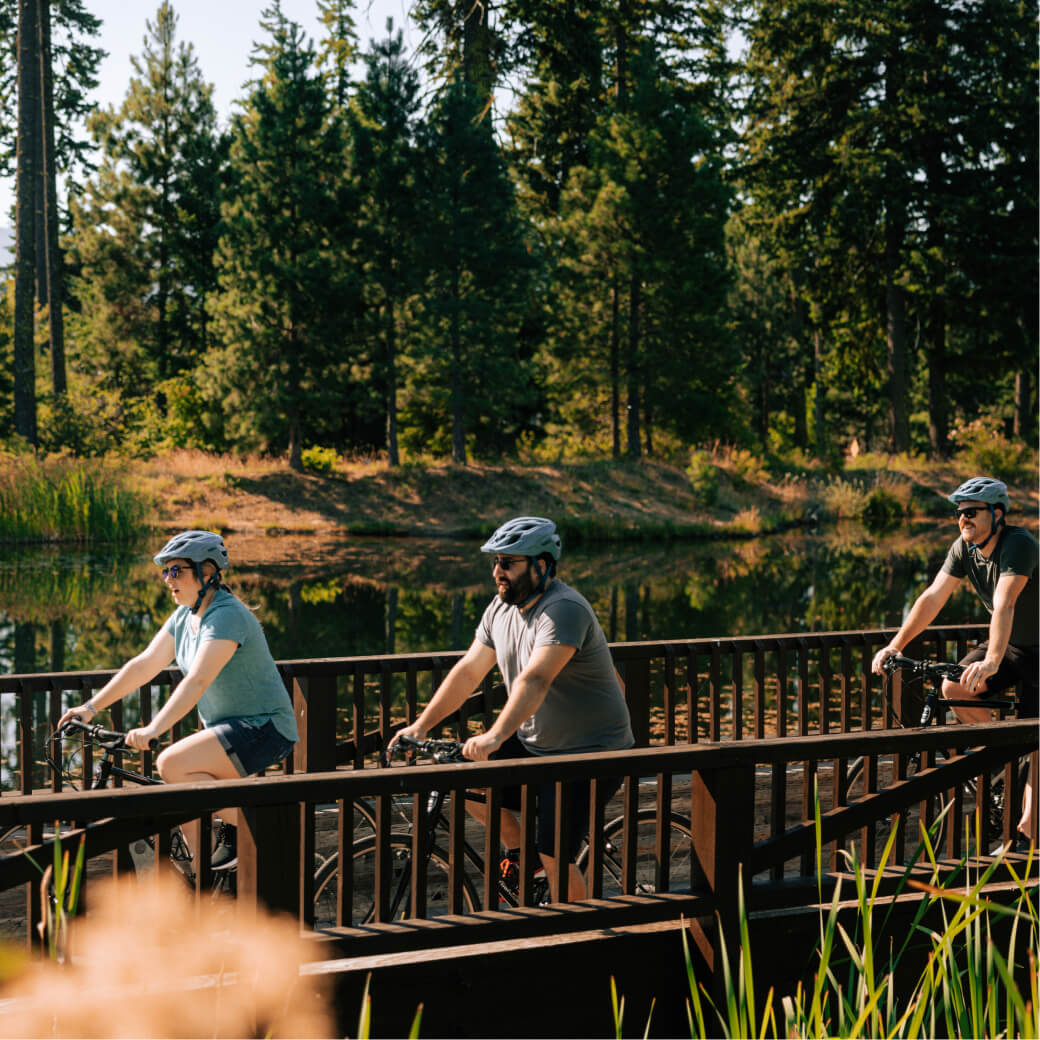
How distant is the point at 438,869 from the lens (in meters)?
6.20

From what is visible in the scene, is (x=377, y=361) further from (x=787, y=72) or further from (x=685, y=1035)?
(x=685, y=1035)

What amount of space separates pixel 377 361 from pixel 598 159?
9.10 metres

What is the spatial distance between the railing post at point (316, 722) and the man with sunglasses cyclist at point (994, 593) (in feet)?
8.87

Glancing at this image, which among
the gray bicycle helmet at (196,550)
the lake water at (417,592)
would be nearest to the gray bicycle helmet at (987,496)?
the gray bicycle helmet at (196,550)

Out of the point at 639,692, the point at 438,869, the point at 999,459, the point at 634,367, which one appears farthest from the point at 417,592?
the point at 999,459

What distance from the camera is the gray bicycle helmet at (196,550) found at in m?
4.98

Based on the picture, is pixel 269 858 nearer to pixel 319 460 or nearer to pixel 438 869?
pixel 438 869

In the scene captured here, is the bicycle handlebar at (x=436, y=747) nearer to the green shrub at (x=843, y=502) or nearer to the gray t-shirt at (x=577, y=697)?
the gray t-shirt at (x=577, y=697)

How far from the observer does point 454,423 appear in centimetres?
3638

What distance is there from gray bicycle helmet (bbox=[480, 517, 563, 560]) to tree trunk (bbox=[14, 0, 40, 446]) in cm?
2481

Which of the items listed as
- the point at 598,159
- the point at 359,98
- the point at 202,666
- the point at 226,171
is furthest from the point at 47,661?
the point at 226,171

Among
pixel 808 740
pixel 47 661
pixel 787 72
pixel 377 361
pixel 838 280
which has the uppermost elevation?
pixel 787 72

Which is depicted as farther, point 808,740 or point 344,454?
point 344,454

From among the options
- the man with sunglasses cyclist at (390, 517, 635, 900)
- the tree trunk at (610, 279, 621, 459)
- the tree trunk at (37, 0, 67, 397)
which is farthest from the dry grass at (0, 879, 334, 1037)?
the tree trunk at (610, 279, 621, 459)
